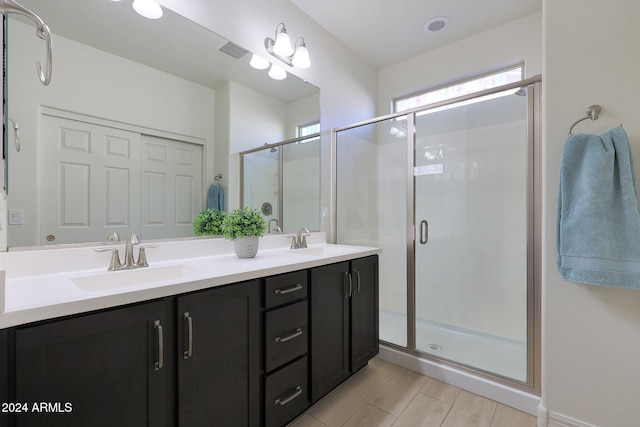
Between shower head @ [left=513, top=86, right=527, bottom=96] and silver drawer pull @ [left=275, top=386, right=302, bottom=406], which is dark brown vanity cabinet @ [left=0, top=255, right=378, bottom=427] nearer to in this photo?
silver drawer pull @ [left=275, top=386, right=302, bottom=406]

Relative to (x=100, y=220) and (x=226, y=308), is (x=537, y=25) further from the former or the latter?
(x=100, y=220)

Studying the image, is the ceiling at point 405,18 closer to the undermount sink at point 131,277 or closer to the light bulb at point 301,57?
the light bulb at point 301,57

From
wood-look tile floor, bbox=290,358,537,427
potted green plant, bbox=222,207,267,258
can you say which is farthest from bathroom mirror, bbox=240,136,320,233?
wood-look tile floor, bbox=290,358,537,427

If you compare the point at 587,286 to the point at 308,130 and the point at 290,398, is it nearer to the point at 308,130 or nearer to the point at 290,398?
the point at 290,398

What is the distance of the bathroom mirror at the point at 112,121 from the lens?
1.15 metres

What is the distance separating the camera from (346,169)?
2783 mm

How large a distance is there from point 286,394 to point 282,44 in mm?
2194

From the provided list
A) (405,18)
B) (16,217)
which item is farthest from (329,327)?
(405,18)

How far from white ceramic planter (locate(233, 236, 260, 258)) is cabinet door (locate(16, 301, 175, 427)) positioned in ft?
2.20

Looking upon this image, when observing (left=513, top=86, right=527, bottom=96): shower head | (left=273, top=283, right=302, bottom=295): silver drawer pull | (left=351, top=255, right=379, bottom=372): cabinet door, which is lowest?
(left=351, top=255, right=379, bottom=372): cabinet door

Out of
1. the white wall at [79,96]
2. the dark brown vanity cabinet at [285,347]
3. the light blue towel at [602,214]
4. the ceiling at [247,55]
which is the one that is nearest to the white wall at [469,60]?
the ceiling at [247,55]

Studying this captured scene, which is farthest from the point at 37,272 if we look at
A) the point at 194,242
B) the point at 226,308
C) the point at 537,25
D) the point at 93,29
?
the point at 537,25

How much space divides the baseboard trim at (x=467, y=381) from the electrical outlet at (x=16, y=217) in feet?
7.65

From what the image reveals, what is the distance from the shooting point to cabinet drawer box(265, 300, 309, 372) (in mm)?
1324
